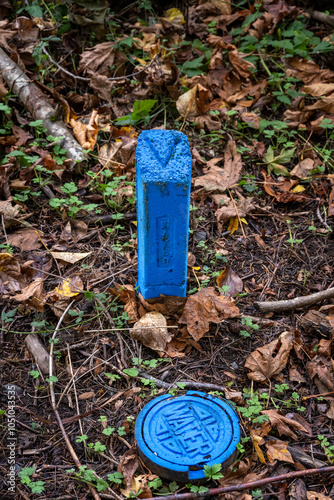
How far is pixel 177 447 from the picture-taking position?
2.02 meters

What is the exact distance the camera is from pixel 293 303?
2705 mm

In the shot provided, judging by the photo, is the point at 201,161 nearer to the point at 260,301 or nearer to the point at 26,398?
the point at 260,301

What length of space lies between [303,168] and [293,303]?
148 centimetres

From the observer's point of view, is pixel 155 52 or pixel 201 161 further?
pixel 155 52

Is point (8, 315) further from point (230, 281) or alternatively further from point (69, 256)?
point (230, 281)

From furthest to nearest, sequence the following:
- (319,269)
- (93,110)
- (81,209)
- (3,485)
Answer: (93,110) → (81,209) → (319,269) → (3,485)

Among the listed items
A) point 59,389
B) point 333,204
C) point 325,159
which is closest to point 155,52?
point 325,159

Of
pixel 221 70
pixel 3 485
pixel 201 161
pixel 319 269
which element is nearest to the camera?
pixel 3 485

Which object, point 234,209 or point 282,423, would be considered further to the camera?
point 234,209

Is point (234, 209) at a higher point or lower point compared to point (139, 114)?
lower

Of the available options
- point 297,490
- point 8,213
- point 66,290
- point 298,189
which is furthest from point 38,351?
point 298,189

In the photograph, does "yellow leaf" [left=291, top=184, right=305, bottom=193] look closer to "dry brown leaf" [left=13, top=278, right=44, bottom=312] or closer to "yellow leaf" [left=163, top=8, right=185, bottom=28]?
"dry brown leaf" [left=13, top=278, right=44, bottom=312]

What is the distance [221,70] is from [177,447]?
3.55 metres

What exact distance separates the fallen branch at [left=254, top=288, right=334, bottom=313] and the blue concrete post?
1.64 feet
